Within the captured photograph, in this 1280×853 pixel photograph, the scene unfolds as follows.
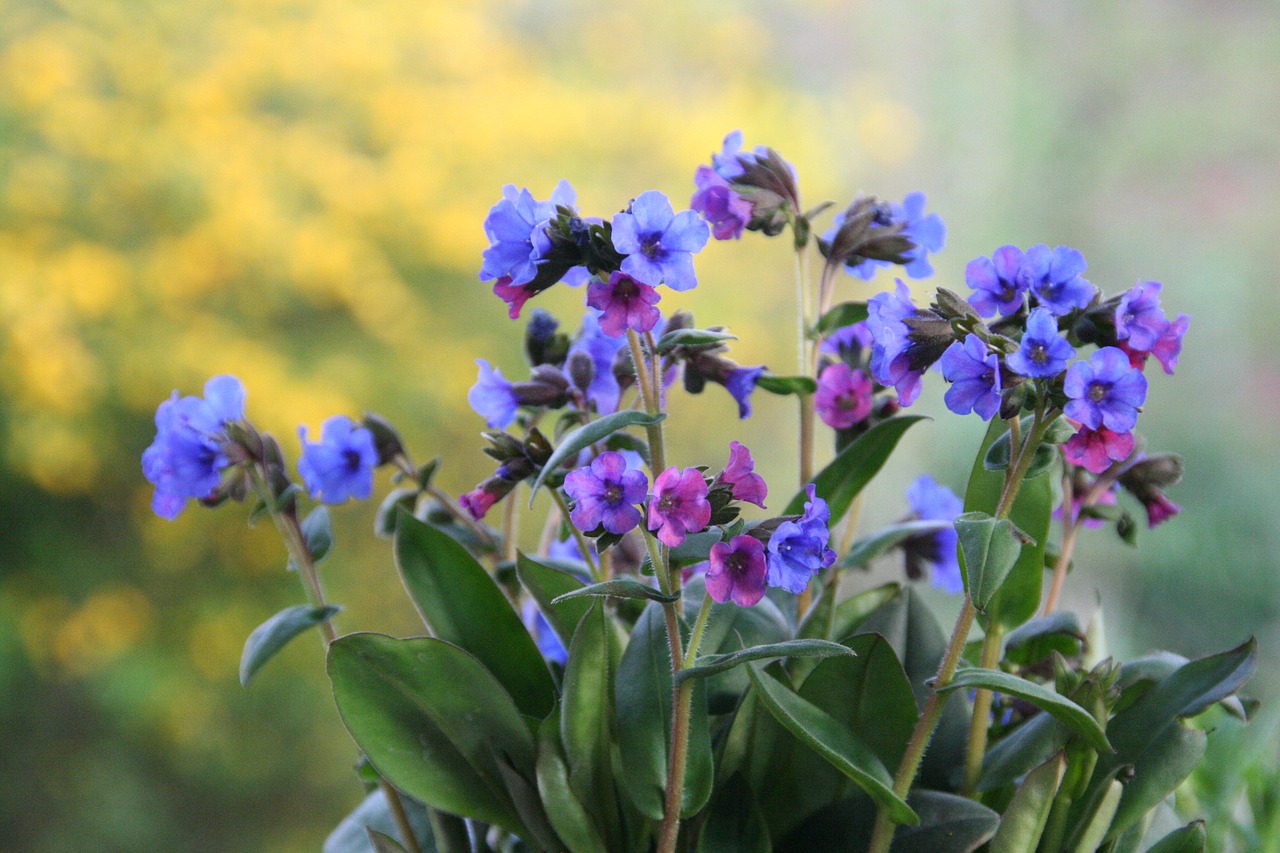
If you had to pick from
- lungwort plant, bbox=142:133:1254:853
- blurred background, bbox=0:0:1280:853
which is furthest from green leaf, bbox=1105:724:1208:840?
blurred background, bbox=0:0:1280:853

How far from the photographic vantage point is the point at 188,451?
0.49 meters

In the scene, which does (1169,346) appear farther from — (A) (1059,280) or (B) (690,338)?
(B) (690,338)

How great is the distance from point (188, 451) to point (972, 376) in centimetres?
32

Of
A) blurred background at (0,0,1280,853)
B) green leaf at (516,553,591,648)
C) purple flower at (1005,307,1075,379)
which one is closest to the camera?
purple flower at (1005,307,1075,379)

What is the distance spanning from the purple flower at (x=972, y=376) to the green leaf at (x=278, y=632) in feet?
0.87

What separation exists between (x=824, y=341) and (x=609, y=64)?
1.66 metres

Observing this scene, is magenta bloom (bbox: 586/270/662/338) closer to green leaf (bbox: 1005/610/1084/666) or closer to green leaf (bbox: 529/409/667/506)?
green leaf (bbox: 529/409/667/506)

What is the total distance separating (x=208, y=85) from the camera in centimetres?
190

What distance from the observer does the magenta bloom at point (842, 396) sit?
52cm

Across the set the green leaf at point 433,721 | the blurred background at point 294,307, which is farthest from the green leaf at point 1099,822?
the blurred background at point 294,307

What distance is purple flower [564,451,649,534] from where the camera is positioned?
389mm

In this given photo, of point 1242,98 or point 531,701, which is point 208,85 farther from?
point 1242,98

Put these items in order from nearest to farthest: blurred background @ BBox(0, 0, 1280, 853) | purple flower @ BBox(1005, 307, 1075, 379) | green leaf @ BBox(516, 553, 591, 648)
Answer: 1. purple flower @ BBox(1005, 307, 1075, 379)
2. green leaf @ BBox(516, 553, 591, 648)
3. blurred background @ BBox(0, 0, 1280, 853)

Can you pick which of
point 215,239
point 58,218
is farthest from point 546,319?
point 58,218
